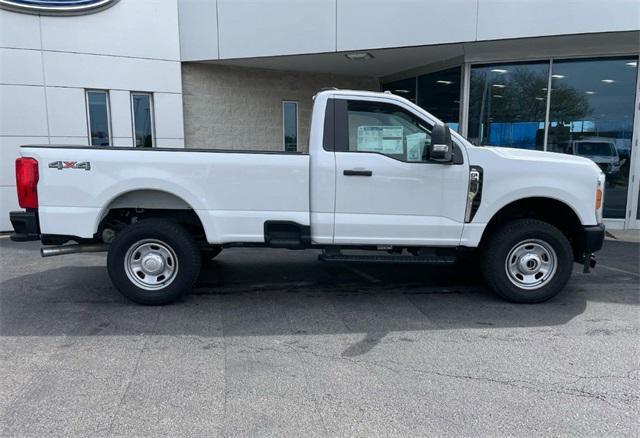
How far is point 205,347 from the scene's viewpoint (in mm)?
4203

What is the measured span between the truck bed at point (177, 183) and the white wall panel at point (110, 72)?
18.5ft

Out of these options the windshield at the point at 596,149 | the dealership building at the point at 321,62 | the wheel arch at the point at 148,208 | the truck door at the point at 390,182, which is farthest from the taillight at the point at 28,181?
the windshield at the point at 596,149

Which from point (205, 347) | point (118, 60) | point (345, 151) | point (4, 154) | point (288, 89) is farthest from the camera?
point (288, 89)

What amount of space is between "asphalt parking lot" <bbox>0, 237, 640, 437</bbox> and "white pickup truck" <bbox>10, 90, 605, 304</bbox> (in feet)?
1.87

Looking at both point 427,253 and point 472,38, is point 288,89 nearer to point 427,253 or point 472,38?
point 472,38

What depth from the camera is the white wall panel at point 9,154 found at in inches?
373

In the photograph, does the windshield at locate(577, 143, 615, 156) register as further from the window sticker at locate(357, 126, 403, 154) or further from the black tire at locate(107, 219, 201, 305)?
the black tire at locate(107, 219, 201, 305)

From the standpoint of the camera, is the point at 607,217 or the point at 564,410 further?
the point at 607,217

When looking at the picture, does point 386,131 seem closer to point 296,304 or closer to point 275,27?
point 296,304

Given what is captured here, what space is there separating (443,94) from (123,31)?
7096mm

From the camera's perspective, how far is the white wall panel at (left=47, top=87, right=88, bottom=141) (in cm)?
970

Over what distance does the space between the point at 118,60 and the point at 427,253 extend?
8078mm

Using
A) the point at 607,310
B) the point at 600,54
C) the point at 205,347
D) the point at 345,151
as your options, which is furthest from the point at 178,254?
the point at 600,54

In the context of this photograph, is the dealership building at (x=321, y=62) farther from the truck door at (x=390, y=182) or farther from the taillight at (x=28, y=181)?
the truck door at (x=390, y=182)
